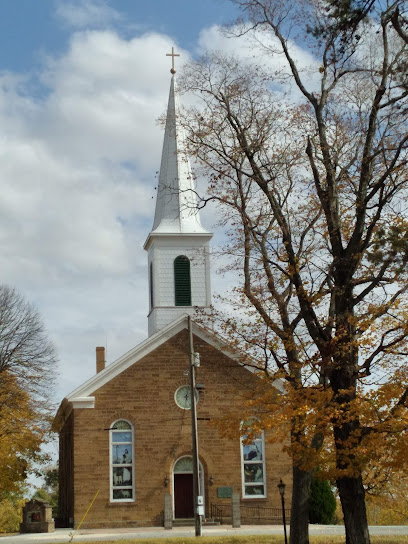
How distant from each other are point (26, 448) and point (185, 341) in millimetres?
9691

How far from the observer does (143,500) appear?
3750 centimetres

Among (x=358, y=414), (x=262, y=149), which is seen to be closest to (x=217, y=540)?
(x=358, y=414)

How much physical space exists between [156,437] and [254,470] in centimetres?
434

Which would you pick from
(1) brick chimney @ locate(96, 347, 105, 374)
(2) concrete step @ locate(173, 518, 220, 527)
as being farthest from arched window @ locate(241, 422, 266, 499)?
(1) brick chimney @ locate(96, 347, 105, 374)

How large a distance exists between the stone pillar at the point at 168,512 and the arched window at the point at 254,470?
10.7 feet

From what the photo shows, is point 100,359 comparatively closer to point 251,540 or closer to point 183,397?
point 183,397

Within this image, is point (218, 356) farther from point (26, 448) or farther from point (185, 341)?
point (26, 448)

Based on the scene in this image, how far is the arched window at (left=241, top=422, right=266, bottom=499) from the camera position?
1511 inches

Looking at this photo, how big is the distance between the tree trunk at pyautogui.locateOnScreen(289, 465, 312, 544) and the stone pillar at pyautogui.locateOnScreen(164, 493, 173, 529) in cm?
1230

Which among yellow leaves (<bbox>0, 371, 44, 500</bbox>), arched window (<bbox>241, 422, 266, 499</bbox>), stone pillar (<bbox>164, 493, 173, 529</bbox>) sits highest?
yellow leaves (<bbox>0, 371, 44, 500</bbox>)

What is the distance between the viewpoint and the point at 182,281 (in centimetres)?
4428

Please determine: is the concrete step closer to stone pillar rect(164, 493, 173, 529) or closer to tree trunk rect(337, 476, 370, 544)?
stone pillar rect(164, 493, 173, 529)

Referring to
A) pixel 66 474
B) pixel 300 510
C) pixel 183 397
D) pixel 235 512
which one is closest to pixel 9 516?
pixel 66 474

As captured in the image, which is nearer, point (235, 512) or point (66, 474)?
point (235, 512)
